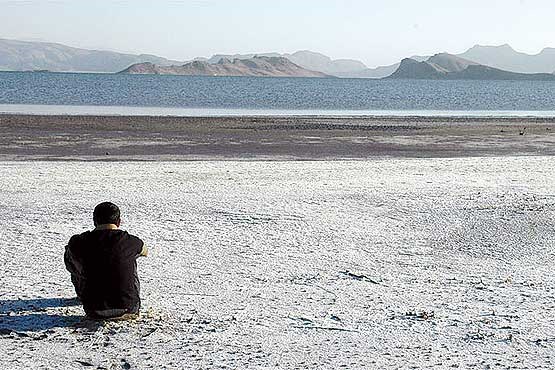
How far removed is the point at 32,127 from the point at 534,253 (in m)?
24.3

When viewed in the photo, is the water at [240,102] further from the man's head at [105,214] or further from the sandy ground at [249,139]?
the man's head at [105,214]

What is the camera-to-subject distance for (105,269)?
7188mm

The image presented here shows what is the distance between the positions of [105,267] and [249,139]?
2197cm

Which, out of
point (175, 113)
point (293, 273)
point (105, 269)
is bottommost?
point (175, 113)

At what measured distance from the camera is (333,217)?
41.5ft

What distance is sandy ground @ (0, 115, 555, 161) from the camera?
2373 cm

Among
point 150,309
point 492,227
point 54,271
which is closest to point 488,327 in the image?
point 150,309

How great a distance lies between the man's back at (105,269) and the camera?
23.5ft

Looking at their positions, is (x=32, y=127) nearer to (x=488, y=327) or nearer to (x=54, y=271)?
(x=54, y=271)

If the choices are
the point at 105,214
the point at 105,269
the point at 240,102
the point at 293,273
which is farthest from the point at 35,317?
the point at 240,102

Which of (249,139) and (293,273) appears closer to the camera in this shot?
(293,273)

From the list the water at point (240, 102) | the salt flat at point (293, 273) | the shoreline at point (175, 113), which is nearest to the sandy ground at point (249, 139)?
the shoreline at point (175, 113)

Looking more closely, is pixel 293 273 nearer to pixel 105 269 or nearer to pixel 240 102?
pixel 105 269

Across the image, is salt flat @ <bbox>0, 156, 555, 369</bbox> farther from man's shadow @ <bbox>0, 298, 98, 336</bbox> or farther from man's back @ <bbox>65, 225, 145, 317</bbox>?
man's back @ <bbox>65, 225, 145, 317</bbox>
